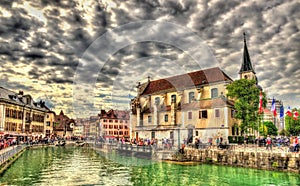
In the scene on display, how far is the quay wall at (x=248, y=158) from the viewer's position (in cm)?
2703

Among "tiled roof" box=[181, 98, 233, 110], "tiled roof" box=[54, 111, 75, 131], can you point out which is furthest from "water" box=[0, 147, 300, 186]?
"tiled roof" box=[54, 111, 75, 131]

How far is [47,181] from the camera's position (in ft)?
77.3

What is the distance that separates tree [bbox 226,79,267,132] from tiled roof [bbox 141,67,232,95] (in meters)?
8.86

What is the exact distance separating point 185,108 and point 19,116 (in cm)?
4218

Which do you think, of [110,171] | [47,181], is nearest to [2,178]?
[47,181]

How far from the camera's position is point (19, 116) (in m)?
68.2

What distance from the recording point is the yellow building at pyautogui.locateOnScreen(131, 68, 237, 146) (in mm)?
45438

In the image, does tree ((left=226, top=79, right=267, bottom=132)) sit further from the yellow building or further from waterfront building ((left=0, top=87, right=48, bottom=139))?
waterfront building ((left=0, top=87, right=48, bottom=139))

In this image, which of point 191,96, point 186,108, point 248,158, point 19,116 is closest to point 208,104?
point 186,108

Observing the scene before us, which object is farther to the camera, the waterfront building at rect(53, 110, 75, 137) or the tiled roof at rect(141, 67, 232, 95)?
the waterfront building at rect(53, 110, 75, 137)

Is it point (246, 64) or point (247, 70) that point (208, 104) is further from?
point (246, 64)

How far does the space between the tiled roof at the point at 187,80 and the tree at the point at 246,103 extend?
8.86 m

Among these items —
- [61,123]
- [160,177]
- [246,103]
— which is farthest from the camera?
[61,123]

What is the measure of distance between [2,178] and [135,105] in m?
44.3
